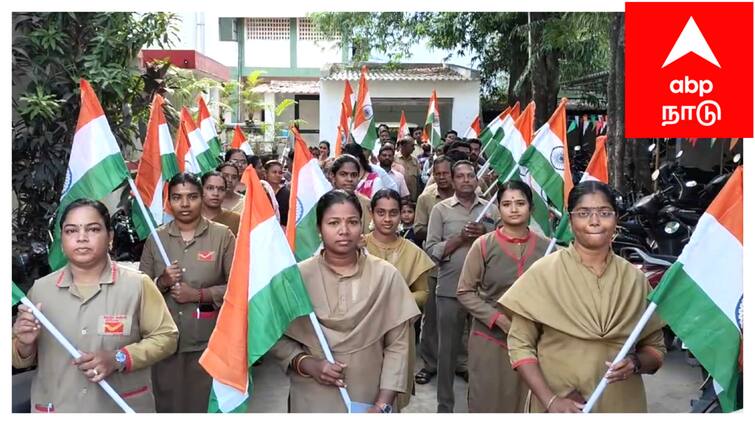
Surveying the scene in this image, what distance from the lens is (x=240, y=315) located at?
287cm

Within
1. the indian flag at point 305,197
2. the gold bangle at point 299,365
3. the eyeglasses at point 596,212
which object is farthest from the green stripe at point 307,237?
the eyeglasses at point 596,212

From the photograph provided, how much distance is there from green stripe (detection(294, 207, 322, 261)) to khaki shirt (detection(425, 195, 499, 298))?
2.76ft

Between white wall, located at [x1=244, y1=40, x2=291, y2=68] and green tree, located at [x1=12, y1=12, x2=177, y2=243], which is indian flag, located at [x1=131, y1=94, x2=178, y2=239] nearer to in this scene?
green tree, located at [x1=12, y1=12, x2=177, y2=243]

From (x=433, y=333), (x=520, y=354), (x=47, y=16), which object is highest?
(x=47, y=16)

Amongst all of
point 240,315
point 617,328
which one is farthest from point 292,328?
point 617,328

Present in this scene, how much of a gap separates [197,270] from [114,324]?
1152 millimetres

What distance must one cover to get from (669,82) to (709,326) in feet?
5.46

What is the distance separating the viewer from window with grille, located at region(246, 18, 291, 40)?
2602 cm

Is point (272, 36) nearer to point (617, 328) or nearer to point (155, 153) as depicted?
point (155, 153)

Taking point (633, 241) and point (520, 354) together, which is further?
point (633, 241)

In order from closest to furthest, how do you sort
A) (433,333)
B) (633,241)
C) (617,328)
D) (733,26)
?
1. (617,328)
2. (733,26)
3. (433,333)
4. (633,241)

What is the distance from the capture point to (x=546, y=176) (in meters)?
4.89

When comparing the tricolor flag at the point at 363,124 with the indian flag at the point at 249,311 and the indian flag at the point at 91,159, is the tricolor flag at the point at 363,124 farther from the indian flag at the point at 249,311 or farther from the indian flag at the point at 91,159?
the indian flag at the point at 249,311

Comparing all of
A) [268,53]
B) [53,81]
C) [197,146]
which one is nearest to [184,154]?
[197,146]
